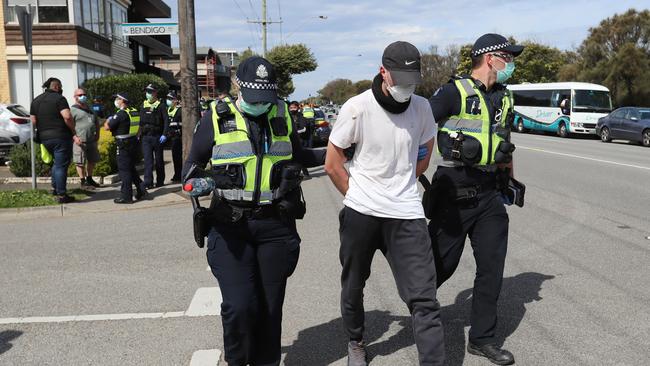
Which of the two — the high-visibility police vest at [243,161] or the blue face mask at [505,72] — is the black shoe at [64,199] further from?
the blue face mask at [505,72]

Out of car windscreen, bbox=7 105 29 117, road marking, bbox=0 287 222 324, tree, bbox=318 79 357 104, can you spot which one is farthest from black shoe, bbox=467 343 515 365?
tree, bbox=318 79 357 104

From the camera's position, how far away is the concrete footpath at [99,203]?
28.5 feet

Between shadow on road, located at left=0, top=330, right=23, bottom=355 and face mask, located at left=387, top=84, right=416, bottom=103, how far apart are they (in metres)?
3.01

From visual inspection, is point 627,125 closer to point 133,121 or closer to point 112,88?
point 112,88

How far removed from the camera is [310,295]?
16.3 ft

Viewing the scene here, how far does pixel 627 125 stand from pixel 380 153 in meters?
22.6

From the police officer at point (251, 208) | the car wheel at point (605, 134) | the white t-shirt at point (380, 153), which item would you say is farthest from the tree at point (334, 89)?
the police officer at point (251, 208)

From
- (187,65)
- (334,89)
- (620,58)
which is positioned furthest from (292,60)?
(334,89)

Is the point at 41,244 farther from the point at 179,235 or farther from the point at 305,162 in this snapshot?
the point at 305,162

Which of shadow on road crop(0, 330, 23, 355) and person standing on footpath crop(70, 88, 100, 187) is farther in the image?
person standing on footpath crop(70, 88, 100, 187)

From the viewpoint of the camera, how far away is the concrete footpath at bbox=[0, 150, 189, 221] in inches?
342

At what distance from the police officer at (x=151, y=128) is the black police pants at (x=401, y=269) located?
7.84 meters

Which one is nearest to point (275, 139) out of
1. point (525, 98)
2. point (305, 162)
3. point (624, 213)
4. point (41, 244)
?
point (305, 162)

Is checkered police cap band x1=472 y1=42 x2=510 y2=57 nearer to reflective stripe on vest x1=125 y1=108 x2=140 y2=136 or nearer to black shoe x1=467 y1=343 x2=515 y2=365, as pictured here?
black shoe x1=467 y1=343 x2=515 y2=365
